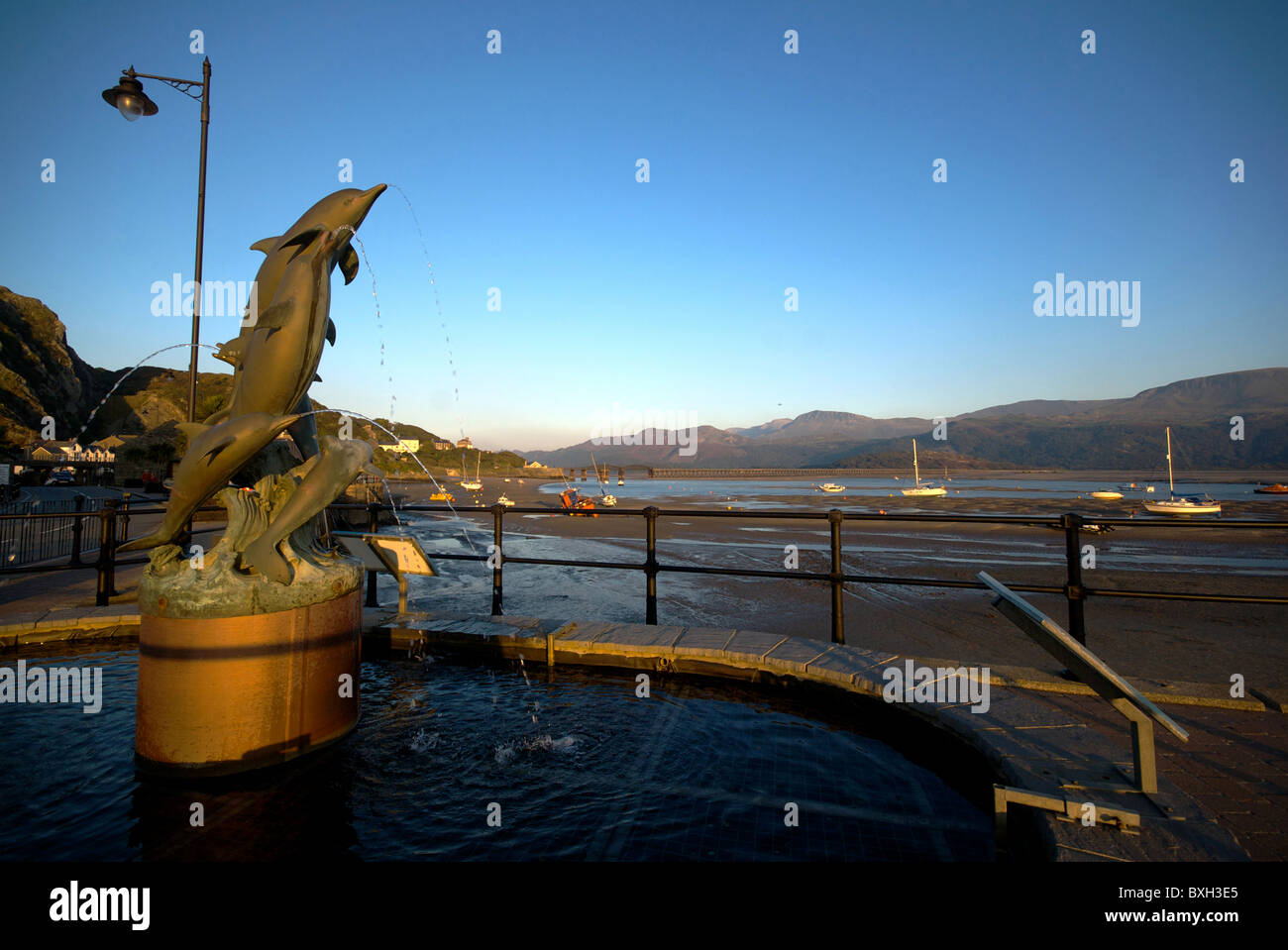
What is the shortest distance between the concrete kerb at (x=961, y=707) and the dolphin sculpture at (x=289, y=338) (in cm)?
247

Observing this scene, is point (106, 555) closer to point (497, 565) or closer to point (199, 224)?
point (497, 565)

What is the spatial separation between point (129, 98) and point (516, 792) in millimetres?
12545

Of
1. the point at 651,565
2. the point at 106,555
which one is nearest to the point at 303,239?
the point at 651,565

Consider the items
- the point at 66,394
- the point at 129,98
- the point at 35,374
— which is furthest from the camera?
the point at 66,394

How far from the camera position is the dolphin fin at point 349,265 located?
4279 mm

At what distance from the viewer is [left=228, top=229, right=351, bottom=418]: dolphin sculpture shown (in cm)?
358

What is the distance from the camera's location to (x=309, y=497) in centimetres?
361

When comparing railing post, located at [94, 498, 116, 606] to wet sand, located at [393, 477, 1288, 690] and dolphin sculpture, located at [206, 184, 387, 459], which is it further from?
wet sand, located at [393, 477, 1288, 690]

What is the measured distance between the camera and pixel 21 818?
285 centimetres

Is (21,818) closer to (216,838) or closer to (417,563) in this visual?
(216,838)

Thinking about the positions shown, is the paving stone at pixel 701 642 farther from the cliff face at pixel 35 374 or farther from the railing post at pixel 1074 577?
the cliff face at pixel 35 374

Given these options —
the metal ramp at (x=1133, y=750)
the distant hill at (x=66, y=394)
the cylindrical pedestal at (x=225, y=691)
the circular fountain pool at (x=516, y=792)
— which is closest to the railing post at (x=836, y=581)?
the circular fountain pool at (x=516, y=792)
